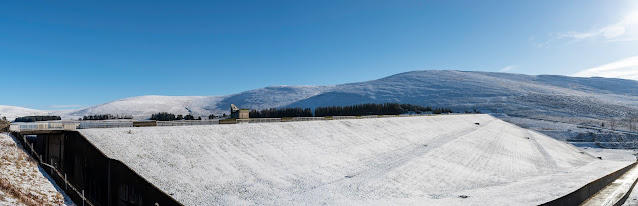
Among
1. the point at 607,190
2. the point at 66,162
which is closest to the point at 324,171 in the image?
the point at 66,162

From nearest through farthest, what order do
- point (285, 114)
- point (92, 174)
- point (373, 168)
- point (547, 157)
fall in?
point (92, 174) < point (373, 168) < point (547, 157) < point (285, 114)

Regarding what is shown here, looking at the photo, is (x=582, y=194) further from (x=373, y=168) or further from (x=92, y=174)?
(x=92, y=174)

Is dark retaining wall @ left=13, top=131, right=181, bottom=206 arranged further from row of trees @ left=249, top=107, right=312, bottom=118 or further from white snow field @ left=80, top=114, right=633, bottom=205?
row of trees @ left=249, top=107, right=312, bottom=118

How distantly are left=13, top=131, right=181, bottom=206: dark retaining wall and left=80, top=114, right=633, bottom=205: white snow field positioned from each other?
158 cm

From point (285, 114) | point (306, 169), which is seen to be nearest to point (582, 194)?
point (306, 169)

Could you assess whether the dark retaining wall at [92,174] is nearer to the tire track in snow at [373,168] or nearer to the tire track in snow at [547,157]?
the tire track in snow at [373,168]

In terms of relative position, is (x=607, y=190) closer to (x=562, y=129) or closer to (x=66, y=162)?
(x=66, y=162)

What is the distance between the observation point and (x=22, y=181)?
15266mm

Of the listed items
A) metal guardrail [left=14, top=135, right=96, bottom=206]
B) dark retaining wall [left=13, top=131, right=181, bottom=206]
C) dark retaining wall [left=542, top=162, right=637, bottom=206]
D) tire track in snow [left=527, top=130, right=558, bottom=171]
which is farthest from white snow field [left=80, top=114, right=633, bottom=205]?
tire track in snow [left=527, top=130, right=558, bottom=171]

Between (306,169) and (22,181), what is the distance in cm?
1684

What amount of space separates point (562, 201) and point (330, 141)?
20.8m

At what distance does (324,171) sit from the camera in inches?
1042

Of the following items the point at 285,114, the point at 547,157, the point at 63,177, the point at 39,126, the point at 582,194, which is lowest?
the point at 547,157

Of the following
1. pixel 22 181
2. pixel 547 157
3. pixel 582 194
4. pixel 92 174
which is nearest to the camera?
pixel 22 181
